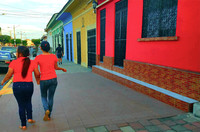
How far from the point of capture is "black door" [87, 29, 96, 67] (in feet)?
33.9

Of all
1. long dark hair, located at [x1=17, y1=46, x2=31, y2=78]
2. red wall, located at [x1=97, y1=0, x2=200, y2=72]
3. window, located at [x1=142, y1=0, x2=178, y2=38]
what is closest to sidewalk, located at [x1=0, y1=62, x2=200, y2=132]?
long dark hair, located at [x1=17, y1=46, x2=31, y2=78]

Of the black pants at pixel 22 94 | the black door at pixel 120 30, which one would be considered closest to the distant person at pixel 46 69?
the black pants at pixel 22 94

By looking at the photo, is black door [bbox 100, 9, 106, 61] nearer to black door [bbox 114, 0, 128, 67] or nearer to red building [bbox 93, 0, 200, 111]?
red building [bbox 93, 0, 200, 111]

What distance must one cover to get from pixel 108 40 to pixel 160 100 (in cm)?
479

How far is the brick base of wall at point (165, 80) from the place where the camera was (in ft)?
12.3

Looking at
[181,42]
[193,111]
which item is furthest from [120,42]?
[193,111]

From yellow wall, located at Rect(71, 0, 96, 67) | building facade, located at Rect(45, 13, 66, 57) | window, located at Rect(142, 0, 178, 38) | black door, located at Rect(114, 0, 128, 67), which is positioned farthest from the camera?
building facade, located at Rect(45, 13, 66, 57)

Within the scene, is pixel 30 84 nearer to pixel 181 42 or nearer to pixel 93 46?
pixel 181 42

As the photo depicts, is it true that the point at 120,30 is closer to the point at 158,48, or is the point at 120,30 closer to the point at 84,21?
the point at 158,48

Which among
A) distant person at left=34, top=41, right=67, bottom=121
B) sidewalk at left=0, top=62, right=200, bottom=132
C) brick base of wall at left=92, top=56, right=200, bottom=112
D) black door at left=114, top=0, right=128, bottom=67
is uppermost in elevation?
black door at left=114, top=0, right=128, bottom=67

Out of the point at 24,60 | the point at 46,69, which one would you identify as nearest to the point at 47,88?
the point at 46,69

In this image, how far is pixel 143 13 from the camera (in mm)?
5586

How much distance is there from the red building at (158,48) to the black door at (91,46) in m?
2.52

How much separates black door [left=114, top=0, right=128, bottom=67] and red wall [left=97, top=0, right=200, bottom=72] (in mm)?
411
